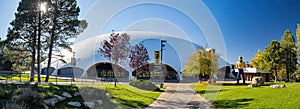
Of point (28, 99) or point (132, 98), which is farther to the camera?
point (132, 98)

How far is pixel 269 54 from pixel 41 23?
26.9 meters

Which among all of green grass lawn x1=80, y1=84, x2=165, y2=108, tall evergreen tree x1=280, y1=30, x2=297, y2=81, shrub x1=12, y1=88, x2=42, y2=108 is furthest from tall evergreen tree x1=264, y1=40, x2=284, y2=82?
shrub x1=12, y1=88, x2=42, y2=108

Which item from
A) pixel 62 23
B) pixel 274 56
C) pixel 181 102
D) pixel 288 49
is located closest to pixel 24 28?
pixel 62 23

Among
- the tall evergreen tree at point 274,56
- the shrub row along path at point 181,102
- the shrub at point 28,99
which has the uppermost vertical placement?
the tall evergreen tree at point 274,56

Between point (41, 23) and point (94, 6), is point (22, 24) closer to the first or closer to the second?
point (41, 23)

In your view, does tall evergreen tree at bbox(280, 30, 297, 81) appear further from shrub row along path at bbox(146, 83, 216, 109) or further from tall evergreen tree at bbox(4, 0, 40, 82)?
tall evergreen tree at bbox(4, 0, 40, 82)

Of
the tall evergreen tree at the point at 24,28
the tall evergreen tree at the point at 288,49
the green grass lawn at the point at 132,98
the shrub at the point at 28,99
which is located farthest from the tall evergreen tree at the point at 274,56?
the shrub at the point at 28,99

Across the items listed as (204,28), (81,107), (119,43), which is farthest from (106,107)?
(119,43)

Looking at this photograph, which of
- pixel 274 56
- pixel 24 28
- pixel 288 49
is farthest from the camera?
pixel 288 49

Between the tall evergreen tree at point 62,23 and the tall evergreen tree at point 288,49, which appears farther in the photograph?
the tall evergreen tree at point 288,49

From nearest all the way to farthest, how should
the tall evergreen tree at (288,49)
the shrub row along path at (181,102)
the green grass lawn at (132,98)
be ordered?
the shrub row along path at (181,102)
the green grass lawn at (132,98)
the tall evergreen tree at (288,49)

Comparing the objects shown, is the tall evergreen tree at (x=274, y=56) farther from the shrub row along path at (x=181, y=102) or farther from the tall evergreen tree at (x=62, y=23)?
the tall evergreen tree at (x=62, y=23)

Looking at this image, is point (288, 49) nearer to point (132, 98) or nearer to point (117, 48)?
point (117, 48)

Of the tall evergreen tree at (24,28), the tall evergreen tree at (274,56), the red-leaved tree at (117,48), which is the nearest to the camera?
the tall evergreen tree at (24,28)
